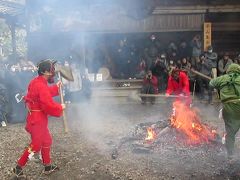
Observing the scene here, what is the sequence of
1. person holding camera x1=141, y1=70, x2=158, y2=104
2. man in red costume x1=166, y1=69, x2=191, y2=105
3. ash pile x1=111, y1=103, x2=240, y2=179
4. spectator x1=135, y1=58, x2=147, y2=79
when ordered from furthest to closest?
1. spectator x1=135, y1=58, x2=147, y2=79
2. person holding camera x1=141, y1=70, x2=158, y2=104
3. man in red costume x1=166, y1=69, x2=191, y2=105
4. ash pile x1=111, y1=103, x2=240, y2=179

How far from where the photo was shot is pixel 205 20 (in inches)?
656

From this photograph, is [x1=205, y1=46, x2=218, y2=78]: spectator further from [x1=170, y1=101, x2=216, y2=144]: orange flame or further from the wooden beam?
[x1=170, y1=101, x2=216, y2=144]: orange flame

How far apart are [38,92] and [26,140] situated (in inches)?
132

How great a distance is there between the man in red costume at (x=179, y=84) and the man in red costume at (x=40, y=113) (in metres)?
3.78

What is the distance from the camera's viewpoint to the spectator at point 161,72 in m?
15.9

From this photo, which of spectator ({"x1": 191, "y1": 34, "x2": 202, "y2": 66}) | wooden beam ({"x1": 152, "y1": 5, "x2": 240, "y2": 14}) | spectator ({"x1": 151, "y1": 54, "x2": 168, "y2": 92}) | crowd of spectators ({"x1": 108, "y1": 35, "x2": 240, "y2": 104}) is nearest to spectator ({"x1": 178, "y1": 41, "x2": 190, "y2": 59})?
crowd of spectators ({"x1": 108, "y1": 35, "x2": 240, "y2": 104})

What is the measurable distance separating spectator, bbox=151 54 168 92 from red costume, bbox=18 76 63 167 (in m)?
9.44

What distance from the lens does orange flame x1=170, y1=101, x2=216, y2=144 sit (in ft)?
27.9

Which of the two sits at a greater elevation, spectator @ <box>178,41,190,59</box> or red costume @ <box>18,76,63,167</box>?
spectator @ <box>178,41,190,59</box>

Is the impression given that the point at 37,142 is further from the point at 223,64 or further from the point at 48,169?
the point at 223,64

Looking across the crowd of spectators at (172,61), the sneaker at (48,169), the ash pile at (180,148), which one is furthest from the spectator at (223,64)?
the sneaker at (48,169)

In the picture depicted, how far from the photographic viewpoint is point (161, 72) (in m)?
16.0

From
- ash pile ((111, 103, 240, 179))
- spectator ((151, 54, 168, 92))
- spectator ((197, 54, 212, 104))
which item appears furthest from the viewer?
spectator ((151, 54, 168, 92))

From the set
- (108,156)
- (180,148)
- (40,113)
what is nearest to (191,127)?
(180,148)
